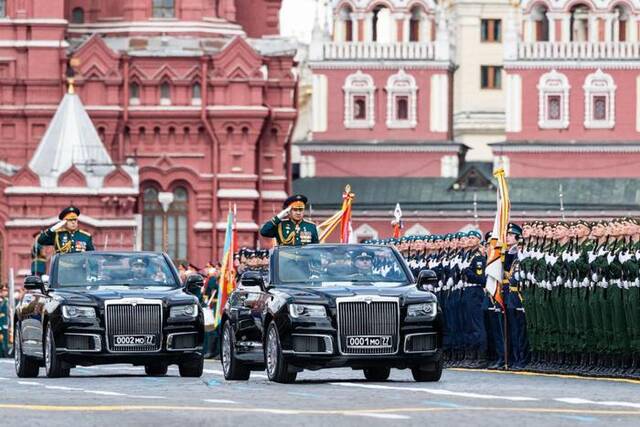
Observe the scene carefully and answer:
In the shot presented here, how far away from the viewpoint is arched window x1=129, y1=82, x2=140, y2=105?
Answer: 81.4m

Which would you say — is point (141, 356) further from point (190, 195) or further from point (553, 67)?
point (553, 67)

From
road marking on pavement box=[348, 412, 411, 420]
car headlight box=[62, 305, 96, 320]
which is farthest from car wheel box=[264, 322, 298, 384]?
road marking on pavement box=[348, 412, 411, 420]

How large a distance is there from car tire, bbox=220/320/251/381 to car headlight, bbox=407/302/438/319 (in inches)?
94.1

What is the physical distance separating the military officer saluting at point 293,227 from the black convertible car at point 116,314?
955mm

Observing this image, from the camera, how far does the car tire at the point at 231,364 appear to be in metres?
25.0

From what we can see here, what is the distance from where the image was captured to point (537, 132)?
97000mm

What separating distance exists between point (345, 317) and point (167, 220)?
189ft

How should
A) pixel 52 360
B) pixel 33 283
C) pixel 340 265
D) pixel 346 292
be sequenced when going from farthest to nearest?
1. pixel 33 283
2. pixel 52 360
3. pixel 340 265
4. pixel 346 292

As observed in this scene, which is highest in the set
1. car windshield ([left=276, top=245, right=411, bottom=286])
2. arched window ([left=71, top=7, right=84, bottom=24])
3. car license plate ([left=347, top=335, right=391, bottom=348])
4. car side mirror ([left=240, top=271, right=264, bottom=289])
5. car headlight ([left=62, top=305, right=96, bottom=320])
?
arched window ([left=71, top=7, right=84, bottom=24])

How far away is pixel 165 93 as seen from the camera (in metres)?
81.4

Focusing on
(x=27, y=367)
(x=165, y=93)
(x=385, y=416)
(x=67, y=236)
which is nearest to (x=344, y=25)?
(x=165, y=93)

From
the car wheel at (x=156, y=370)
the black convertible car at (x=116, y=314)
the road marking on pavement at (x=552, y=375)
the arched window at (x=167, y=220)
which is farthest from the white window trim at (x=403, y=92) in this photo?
the black convertible car at (x=116, y=314)

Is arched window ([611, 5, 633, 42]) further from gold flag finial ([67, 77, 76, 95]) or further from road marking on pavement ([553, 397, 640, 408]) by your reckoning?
road marking on pavement ([553, 397, 640, 408])

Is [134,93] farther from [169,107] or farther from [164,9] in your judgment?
[164,9]
